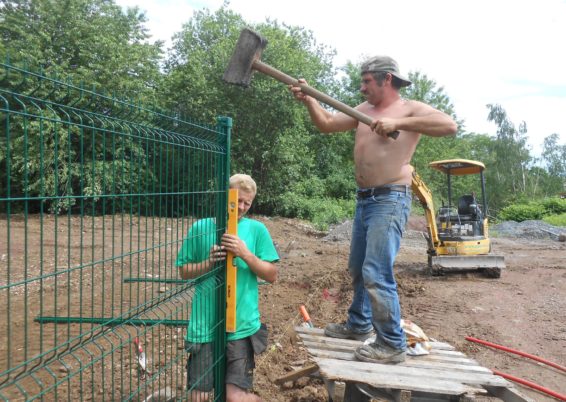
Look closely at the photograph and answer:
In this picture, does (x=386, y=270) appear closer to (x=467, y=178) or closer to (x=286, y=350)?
(x=286, y=350)

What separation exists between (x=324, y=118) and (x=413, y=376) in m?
2.08

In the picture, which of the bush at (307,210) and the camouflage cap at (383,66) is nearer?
the camouflage cap at (383,66)

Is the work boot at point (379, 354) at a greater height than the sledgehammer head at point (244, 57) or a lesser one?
lesser

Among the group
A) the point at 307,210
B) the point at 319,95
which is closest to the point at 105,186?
the point at 319,95

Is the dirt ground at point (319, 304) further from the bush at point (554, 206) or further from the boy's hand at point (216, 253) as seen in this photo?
the bush at point (554, 206)

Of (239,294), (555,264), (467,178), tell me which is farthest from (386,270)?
(467,178)

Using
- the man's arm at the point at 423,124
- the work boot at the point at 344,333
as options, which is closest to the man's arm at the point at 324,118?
the man's arm at the point at 423,124

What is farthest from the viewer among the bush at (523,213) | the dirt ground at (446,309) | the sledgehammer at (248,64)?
the bush at (523,213)

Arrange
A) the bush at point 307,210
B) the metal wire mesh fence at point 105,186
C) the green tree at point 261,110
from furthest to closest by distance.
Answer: the bush at point 307,210
the green tree at point 261,110
the metal wire mesh fence at point 105,186

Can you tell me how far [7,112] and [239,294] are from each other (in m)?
2.08

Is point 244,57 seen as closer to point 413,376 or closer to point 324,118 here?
point 324,118

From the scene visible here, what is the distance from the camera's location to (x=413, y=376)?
302cm

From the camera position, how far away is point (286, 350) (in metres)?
5.21

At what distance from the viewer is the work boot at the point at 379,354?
3.19 metres
